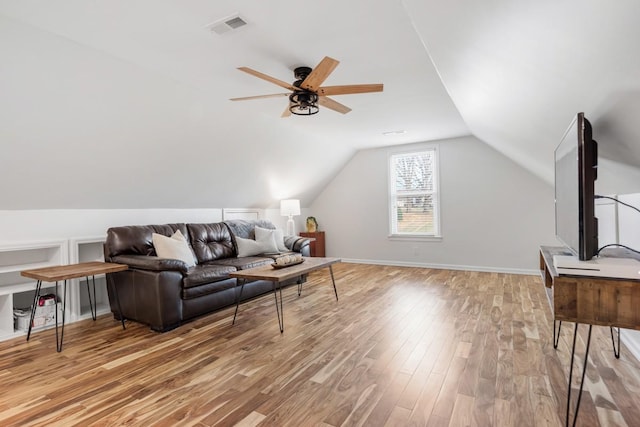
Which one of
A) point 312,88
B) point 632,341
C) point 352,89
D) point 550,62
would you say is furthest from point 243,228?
point 632,341

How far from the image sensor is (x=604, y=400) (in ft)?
6.01

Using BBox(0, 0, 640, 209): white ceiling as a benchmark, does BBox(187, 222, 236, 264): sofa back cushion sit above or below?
below

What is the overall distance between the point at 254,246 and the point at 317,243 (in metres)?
2.23

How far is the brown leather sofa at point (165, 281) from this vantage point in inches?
119

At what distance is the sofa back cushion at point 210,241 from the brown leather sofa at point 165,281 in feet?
0.04

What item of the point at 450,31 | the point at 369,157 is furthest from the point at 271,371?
the point at 369,157

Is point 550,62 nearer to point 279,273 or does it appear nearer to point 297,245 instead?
point 279,273

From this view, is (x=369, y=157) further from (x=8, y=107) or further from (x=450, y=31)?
(x=8, y=107)

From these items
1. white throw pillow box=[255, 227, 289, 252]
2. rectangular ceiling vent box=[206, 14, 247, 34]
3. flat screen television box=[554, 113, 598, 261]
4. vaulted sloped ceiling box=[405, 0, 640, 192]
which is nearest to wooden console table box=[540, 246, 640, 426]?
flat screen television box=[554, 113, 598, 261]

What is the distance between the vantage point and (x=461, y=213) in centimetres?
570

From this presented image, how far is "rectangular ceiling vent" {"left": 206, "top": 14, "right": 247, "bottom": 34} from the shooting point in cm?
209

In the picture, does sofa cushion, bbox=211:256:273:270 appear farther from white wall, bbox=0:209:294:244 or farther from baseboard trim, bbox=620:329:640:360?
baseboard trim, bbox=620:329:640:360

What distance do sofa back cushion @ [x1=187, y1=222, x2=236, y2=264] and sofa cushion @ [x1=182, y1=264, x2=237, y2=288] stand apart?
0.64 meters

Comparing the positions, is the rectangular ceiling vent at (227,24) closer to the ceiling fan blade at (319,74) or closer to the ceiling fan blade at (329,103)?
the ceiling fan blade at (319,74)
